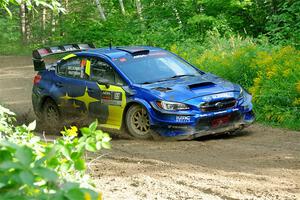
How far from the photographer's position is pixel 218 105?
9.50 m

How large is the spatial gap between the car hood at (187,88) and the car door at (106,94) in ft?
1.70

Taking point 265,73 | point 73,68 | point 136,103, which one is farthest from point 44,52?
point 265,73

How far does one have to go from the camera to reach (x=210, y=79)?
10.3 meters

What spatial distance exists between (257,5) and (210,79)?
37.7ft

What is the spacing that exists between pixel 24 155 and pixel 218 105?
7.61 meters

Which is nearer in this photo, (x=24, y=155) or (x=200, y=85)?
(x=24, y=155)

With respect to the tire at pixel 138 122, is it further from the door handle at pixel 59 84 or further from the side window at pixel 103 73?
the door handle at pixel 59 84

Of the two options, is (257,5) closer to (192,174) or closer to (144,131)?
(144,131)

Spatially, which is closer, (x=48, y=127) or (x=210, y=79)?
(x=210, y=79)

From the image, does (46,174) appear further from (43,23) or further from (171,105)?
(43,23)

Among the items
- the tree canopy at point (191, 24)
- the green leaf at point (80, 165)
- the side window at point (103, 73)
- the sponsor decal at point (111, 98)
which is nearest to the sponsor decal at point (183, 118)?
the sponsor decal at point (111, 98)

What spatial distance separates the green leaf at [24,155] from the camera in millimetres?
2018

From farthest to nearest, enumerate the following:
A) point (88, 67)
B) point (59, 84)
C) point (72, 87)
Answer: point (59, 84)
point (72, 87)
point (88, 67)

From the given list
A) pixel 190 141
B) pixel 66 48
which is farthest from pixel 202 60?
pixel 190 141
